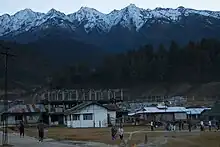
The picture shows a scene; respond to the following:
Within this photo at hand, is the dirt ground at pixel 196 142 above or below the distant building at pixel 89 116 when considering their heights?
below

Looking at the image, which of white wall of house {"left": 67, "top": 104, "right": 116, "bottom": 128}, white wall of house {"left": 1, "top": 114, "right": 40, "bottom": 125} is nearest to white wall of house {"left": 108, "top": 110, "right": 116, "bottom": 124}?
white wall of house {"left": 67, "top": 104, "right": 116, "bottom": 128}

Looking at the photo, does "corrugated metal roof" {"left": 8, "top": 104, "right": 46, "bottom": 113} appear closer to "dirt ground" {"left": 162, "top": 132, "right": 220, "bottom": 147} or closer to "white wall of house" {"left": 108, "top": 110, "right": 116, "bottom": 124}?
"white wall of house" {"left": 108, "top": 110, "right": 116, "bottom": 124}

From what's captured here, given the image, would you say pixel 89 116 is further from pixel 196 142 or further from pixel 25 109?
pixel 196 142

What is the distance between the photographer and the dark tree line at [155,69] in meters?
134

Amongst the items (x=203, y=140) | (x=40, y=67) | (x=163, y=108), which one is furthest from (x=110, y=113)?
(x=40, y=67)

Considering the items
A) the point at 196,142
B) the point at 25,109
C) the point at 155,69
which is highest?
the point at 155,69

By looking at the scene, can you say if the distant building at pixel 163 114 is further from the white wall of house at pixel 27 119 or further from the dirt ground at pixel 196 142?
the dirt ground at pixel 196 142

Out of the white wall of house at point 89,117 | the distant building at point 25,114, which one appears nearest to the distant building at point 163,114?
the white wall of house at point 89,117

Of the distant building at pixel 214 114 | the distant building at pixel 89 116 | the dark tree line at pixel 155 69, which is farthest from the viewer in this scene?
the dark tree line at pixel 155 69

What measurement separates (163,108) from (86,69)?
7433 cm

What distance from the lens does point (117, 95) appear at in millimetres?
97875

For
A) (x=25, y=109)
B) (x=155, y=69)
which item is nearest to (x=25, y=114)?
(x=25, y=109)

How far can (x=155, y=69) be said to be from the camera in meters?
139

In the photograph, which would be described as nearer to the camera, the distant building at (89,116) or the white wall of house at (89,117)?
the distant building at (89,116)
